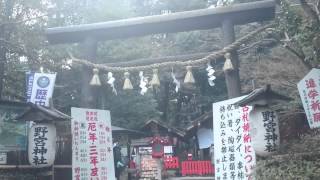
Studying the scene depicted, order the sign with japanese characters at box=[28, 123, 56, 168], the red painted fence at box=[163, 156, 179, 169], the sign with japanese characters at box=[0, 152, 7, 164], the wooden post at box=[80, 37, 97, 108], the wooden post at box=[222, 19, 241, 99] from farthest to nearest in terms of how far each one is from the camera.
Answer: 1. the red painted fence at box=[163, 156, 179, 169]
2. the wooden post at box=[80, 37, 97, 108]
3. the sign with japanese characters at box=[0, 152, 7, 164]
4. the wooden post at box=[222, 19, 241, 99]
5. the sign with japanese characters at box=[28, 123, 56, 168]

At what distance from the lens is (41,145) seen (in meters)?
10.5

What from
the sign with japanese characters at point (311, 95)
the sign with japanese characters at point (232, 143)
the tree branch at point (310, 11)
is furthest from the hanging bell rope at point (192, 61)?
the sign with japanese characters at point (311, 95)

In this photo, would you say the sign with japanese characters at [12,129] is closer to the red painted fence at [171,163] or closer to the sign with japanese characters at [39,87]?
the sign with japanese characters at [39,87]

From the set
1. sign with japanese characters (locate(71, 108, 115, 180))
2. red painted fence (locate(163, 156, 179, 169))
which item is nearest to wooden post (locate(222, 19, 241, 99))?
sign with japanese characters (locate(71, 108, 115, 180))

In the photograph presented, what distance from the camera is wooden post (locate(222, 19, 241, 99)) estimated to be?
1067cm

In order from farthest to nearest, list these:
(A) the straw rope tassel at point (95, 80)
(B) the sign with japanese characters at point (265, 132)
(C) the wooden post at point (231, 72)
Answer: (A) the straw rope tassel at point (95, 80) < (C) the wooden post at point (231, 72) < (B) the sign with japanese characters at point (265, 132)

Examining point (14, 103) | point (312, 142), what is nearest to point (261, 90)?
point (312, 142)

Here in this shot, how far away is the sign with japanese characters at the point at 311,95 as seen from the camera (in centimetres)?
958

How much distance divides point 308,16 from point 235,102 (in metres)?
2.61

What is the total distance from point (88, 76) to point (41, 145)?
247 cm

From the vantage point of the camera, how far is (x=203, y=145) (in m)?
24.1

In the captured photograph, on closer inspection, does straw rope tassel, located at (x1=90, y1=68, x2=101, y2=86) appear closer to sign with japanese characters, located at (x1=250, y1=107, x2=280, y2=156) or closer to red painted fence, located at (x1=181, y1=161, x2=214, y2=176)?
sign with japanese characters, located at (x1=250, y1=107, x2=280, y2=156)

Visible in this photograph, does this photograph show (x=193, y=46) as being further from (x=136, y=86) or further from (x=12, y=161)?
(x=12, y=161)

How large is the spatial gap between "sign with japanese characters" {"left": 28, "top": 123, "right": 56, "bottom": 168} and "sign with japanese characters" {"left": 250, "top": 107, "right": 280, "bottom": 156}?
5133 mm
